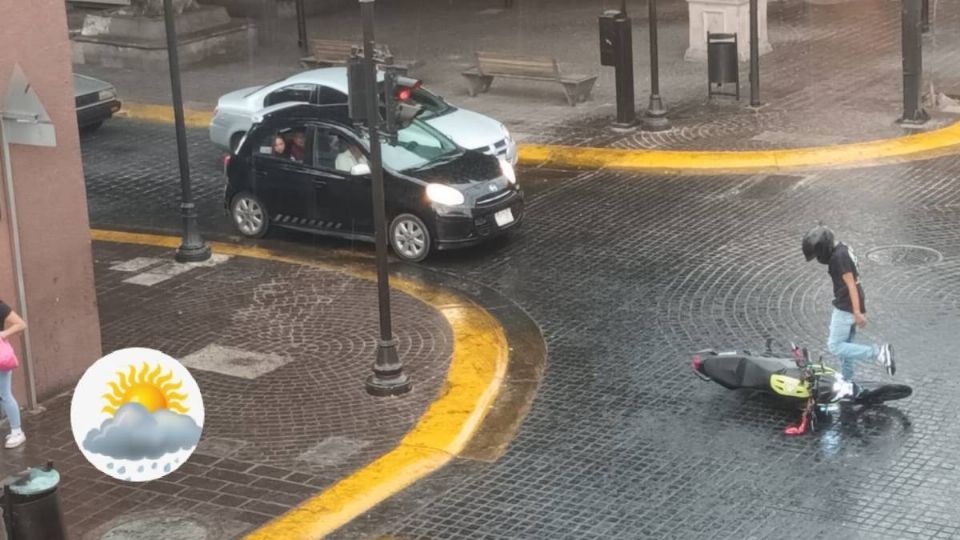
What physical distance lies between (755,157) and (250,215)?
257 inches

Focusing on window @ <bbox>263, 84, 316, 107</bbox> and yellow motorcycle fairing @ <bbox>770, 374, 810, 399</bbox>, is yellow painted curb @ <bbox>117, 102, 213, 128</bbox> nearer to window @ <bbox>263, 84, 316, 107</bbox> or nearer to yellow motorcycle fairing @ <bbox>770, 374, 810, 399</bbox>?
window @ <bbox>263, 84, 316, 107</bbox>

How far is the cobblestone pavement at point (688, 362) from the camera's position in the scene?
11000 millimetres

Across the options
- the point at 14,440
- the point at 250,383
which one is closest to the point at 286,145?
the point at 250,383

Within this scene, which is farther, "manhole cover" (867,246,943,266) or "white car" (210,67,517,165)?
"white car" (210,67,517,165)

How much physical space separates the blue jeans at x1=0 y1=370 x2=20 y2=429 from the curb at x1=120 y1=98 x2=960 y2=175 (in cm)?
969

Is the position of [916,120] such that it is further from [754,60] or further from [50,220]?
[50,220]

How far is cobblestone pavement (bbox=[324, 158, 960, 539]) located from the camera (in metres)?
11.0

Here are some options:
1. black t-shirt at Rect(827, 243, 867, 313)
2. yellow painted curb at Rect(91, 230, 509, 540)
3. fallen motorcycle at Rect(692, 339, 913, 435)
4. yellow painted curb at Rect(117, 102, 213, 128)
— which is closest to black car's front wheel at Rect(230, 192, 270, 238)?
yellow painted curb at Rect(91, 230, 509, 540)

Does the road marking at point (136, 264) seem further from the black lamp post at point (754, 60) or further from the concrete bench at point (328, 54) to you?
the black lamp post at point (754, 60)

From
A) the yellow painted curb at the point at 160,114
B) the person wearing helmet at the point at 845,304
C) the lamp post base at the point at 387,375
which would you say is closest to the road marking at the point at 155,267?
the lamp post base at the point at 387,375

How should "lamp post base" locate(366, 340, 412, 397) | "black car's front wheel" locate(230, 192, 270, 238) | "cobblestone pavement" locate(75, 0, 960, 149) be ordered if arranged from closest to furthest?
"lamp post base" locate(366, 340, 412, 397), "black car's front wheel" locate(230, 192, 270, 238), "cobblestone pavement" locate(75, 0, 960, 149)

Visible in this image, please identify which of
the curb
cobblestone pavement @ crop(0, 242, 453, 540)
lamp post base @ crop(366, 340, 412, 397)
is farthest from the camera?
the curb

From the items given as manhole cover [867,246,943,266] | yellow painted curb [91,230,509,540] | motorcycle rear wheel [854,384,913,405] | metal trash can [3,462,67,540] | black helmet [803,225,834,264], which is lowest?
yellow painted curb [91,230,509,540]

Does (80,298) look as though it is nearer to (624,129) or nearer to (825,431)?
(825,431)
